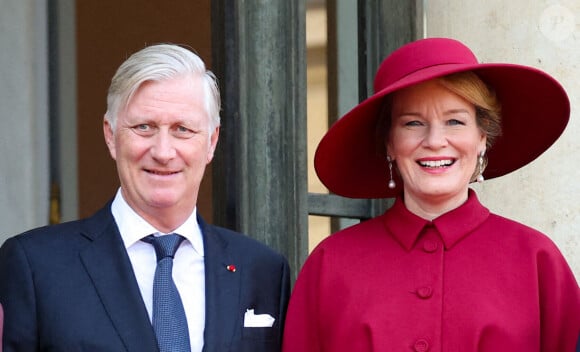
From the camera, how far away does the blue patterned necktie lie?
353 centimetres

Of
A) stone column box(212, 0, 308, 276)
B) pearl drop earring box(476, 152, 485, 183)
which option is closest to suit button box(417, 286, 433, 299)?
pearl drop earring box(476, 152, 485, 183)

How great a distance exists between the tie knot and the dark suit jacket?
0.29 ft

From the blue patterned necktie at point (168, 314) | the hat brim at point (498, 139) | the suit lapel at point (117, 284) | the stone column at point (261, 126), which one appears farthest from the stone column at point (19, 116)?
the blue patterned necktie at point (168, 314)

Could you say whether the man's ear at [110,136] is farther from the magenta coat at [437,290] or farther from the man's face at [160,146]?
the magenta coat at [437,290]

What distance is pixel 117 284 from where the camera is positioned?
3.57m

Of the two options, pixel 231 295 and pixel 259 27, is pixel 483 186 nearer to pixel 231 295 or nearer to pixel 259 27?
pixel 259 27

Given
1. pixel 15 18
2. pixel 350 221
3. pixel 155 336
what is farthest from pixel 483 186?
pixel 15 18

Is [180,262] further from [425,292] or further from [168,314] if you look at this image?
[425,292]

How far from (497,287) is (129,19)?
4.82 meters

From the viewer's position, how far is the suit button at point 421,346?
363 cm

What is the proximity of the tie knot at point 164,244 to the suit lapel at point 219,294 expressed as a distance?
0.11 meters

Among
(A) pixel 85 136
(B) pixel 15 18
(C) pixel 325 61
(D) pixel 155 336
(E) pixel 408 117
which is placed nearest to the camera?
(D) pixel 155 336

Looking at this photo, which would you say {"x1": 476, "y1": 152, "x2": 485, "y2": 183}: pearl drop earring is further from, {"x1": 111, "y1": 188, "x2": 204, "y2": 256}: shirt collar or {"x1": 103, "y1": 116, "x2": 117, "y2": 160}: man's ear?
{"x1": 103, "y1": 116, "x2": 117, "y2": 160}: man's ear

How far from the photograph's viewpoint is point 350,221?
5.34m
